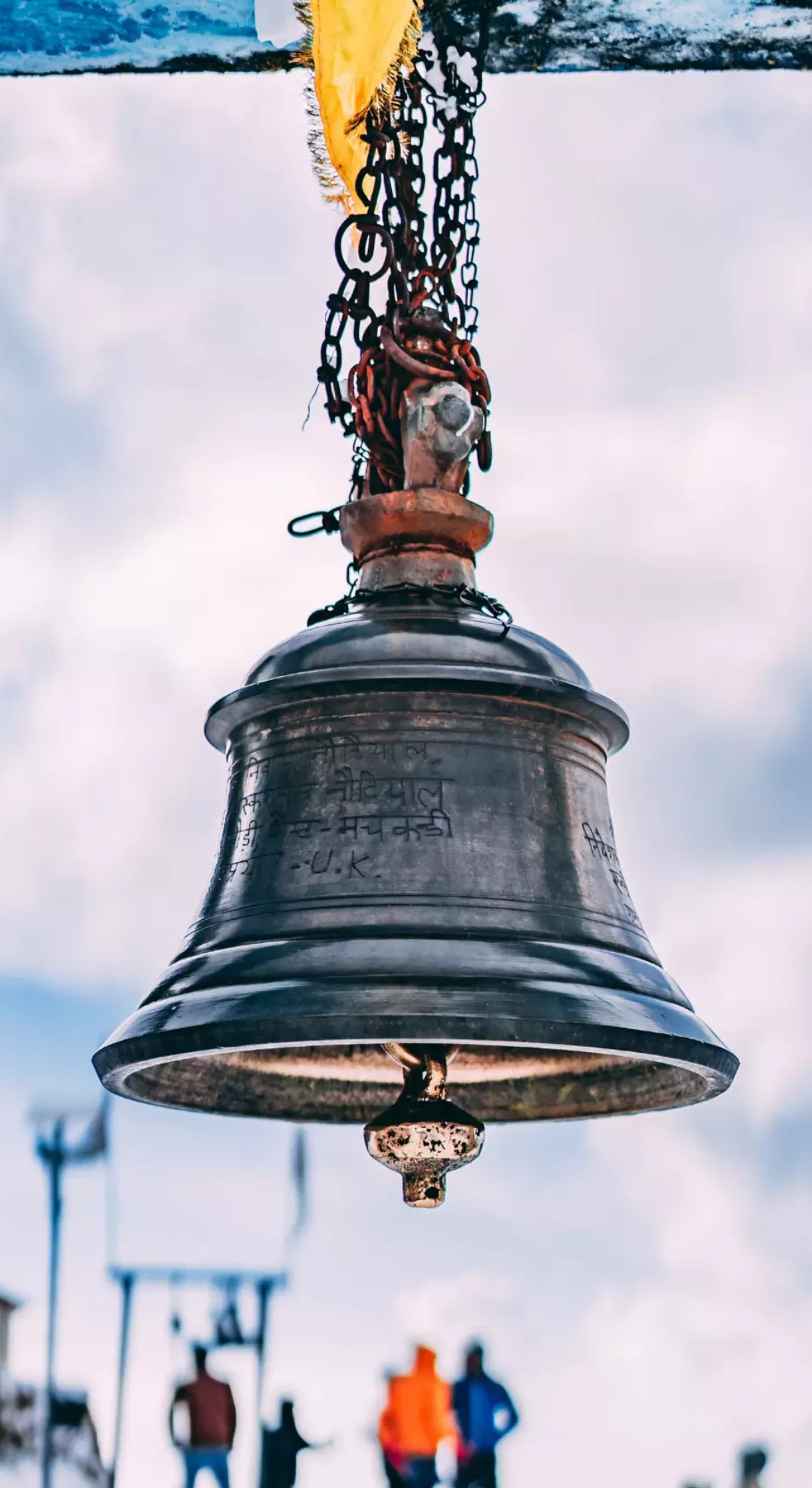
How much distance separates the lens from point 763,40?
3.82 metres

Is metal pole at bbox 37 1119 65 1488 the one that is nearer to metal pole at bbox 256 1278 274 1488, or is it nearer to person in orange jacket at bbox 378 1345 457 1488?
metal pole at bbox 256 1278 274 1488

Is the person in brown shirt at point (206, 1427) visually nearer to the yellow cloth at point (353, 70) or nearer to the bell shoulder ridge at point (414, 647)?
the bell shoulder ridge at point (414, 647)

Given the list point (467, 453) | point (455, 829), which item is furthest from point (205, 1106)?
point (467, 453)

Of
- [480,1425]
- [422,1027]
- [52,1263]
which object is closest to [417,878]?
[422,1027]

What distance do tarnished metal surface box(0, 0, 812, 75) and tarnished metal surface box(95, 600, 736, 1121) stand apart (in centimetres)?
138

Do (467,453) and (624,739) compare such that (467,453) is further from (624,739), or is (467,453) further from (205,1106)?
(205,1106)

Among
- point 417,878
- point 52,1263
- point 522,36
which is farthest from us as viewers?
point 52,1263

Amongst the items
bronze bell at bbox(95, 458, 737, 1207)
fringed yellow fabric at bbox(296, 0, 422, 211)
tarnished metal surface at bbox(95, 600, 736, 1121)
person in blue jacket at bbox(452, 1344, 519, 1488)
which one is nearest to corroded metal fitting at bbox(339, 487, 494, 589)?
bronze bell at bbox(95, 458, 737, 1207)

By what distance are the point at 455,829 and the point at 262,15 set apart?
1.73 m

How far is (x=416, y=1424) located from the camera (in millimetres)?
7098

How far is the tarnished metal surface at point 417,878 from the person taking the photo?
2.53 metres

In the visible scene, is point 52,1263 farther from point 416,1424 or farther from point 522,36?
point 522,36

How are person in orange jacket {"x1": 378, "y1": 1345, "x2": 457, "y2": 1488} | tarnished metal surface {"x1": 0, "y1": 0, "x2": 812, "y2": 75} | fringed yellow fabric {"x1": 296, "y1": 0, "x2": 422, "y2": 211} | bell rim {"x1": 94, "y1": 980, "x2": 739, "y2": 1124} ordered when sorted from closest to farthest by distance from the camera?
bell rim {"x1": 94, "y1": 980, "x2": 739, "y2": 1124}
fringed yellow fabric {"x1": 296, "y1": 0, "x2": 422, "y2": 211}
tarnished metal surface {"x1": 0, "y1": 0, "x2": 812, "y2": 75}
person in orange jacket {"x1": 378, "y1": 1345, "x2": 457, "y2": 1488}

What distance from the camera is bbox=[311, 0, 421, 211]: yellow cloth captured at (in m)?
3.16
